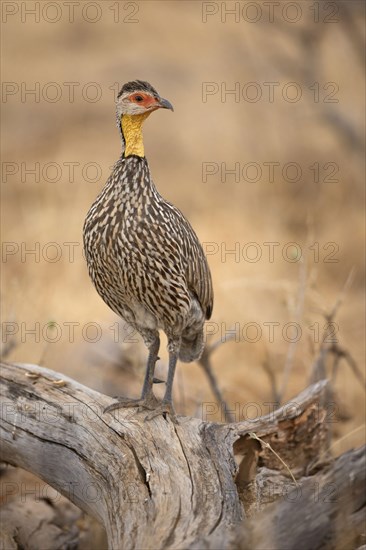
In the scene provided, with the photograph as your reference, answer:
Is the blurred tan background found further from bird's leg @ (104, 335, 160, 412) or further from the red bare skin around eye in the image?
the red bare skin around eye

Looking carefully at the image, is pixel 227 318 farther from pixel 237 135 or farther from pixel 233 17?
pixel 233 17

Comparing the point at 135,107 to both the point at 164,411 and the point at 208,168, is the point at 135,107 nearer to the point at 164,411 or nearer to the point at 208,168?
the point at 164,411

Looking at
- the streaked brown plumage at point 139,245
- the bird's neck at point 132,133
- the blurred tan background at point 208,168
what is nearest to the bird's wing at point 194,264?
the streaked brown plumage at point 139,245

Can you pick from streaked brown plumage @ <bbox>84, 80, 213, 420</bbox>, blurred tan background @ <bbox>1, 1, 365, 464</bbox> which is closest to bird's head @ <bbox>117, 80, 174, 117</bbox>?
streaked brown plumage @ <bbox>84, 80, 213, 420</bbox>

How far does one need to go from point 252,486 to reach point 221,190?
6.67 m

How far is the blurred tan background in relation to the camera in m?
7.53

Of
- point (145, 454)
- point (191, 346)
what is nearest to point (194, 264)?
point (191, 346)

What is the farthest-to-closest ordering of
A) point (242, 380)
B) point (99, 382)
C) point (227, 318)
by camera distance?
point (227, 318), point (242, 380), point (99, 382)

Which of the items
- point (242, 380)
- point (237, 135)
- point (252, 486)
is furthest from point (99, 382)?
point (237, 135)

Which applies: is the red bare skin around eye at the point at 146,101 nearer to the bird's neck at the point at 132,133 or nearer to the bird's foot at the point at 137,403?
the bird's neck at the point at 132,133

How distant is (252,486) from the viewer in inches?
167

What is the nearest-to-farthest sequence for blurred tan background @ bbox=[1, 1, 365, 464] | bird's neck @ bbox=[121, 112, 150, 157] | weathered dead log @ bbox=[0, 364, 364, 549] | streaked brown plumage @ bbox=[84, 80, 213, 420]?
weathered dead log @ bbox=[0, 364, 364, 549] → streaked brown plumage @ bbox=[84, 80, 213, 420] → bird's neck @ bbox=[121, 112, 150, 157] → blurred tan background @ bbox=[1, 1, 365, 464]

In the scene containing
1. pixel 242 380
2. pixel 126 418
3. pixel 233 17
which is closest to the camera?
pixel 126 418

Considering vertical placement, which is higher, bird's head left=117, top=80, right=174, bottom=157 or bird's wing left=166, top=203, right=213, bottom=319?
bird's head left=117, top=80, right=174, bottom=157
